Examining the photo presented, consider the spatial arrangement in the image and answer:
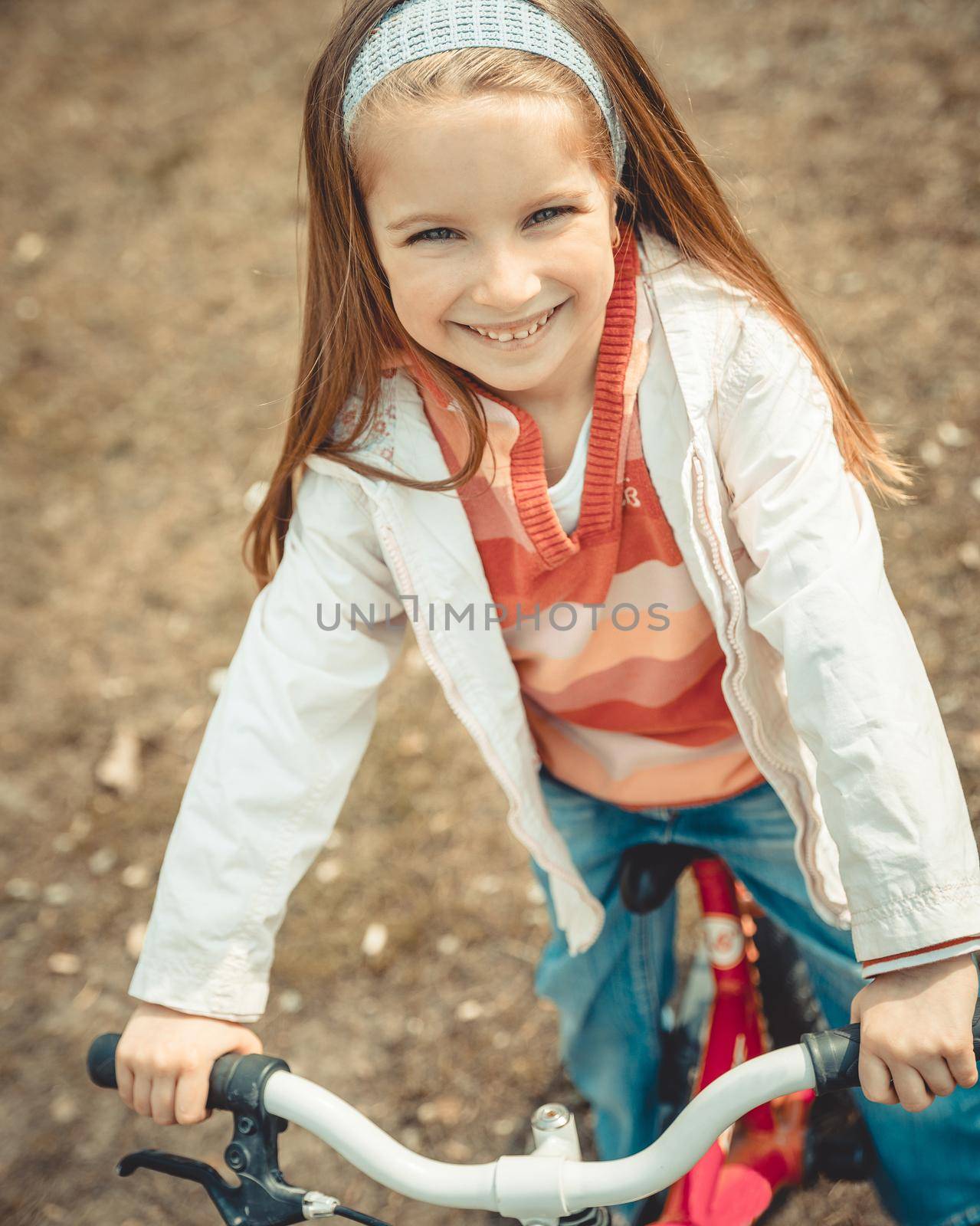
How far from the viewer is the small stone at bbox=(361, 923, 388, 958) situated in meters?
2.94

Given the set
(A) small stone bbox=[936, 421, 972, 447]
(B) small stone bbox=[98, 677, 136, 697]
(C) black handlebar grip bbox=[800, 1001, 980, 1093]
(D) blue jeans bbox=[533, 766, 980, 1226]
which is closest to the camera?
(C) black handlebar grip bbox=[800, 1001, 980, 1093]

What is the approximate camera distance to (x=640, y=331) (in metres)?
1.60

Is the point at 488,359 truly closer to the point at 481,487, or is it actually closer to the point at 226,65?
the point at 481,487

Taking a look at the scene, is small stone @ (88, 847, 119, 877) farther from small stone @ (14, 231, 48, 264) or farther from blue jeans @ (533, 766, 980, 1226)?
small stone @ (14, 231, 48, 264)

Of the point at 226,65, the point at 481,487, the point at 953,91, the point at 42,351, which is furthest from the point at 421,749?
the point at 226,65

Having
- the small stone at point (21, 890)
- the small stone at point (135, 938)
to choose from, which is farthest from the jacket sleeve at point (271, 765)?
the small stone at point (21, 890)

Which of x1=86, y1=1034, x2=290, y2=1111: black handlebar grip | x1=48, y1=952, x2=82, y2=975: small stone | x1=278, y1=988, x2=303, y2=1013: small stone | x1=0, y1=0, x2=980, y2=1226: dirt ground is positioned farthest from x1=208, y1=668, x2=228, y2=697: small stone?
x1=86, y1=1034, x2=290, y2=1111: black handlebar grip

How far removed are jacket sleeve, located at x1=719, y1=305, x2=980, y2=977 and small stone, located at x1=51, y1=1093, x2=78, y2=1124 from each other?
2.19m

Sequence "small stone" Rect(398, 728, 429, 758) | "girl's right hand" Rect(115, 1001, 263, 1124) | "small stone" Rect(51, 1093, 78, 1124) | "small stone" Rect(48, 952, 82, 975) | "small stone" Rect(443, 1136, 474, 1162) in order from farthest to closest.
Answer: "small stone" Rect(398, 728, 429, 758)
"small stone" Rect(48, 952, 82, 975)
"small stone" Rect(51, 1093, 78, 1124)
"small stone" Rect(443, 1136, 474, 1162)
"girl's right hand" Rect(115, 1001, 263, 1124)

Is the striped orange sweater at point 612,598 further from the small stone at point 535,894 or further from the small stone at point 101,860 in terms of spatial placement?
the small stone at point 101,860

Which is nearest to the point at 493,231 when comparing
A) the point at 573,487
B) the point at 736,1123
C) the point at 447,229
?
the point at 447,229

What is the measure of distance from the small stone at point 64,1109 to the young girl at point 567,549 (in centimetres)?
148

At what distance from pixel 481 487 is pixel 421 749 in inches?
70.3

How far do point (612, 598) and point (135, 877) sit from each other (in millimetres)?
2064
